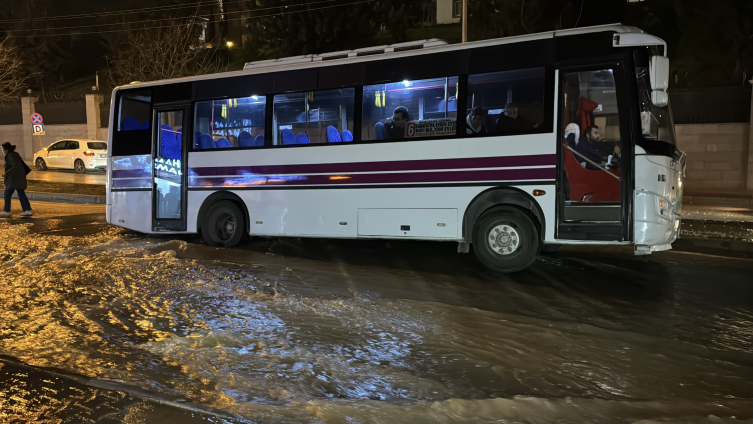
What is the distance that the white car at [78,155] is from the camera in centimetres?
2836

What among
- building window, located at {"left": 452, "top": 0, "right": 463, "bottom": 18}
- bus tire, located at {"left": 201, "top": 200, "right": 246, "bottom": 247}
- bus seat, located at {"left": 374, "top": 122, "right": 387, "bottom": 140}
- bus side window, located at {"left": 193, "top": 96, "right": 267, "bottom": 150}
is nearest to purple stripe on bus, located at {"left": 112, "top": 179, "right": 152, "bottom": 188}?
bus side window, located at {"left": 193, "top": 96, "right": 267, "bottom": 150}

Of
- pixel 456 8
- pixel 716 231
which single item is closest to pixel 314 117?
pixel 716 231

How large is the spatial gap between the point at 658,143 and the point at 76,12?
61.2m

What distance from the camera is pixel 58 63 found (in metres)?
55.3

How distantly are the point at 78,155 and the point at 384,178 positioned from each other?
2413 centimetres

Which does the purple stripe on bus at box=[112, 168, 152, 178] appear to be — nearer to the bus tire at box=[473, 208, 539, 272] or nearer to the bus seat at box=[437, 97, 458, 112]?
the bus seat at box=[437, 97, 458, 112]

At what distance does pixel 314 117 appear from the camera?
10.1 meters

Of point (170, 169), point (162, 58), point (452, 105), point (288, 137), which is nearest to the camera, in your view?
point (452, 105)

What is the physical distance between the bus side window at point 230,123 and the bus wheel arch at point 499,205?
4113mm

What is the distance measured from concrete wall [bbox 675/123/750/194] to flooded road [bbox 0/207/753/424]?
1647 centimetres

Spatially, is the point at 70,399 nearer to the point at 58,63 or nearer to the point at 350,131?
the point at 350,131

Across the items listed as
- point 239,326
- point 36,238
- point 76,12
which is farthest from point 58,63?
point 239,326

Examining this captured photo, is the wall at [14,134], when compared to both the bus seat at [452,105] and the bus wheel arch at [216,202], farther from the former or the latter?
the bus seat at [452,105]

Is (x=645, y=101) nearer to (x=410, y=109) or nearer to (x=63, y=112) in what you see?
(x=410, y=109)
